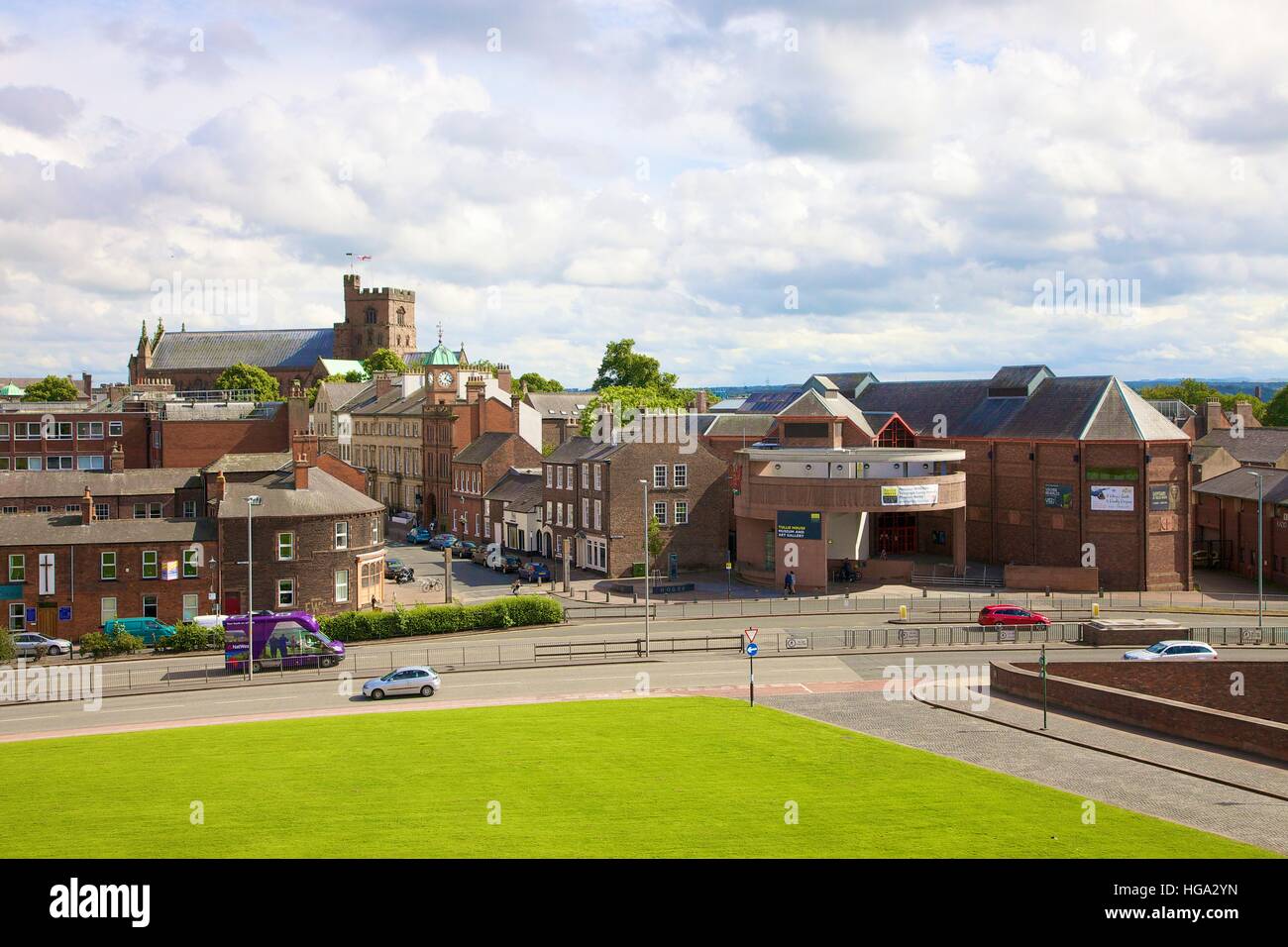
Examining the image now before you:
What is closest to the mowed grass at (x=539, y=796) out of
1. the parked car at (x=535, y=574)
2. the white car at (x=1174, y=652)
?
the white car at (x=1174, y=652)

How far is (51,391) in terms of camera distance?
150 meters

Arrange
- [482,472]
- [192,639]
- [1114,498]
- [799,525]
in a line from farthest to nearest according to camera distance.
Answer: [482,472] → [1114,498] → [799,525] → [192,639]

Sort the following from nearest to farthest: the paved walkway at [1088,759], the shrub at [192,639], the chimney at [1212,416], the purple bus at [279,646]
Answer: the paved walkway at [1088,759] → the purple bus at [279,646] → the shrub at [192,639] → the chimney at [1212,416]

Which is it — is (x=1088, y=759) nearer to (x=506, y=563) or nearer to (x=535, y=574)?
(x=535, y=574)

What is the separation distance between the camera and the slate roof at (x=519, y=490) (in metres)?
83.6

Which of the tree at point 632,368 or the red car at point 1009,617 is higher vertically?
the tree at point 632,368

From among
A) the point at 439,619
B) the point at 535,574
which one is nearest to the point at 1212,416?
the point at 535,574

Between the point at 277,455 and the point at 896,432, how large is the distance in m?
42.9

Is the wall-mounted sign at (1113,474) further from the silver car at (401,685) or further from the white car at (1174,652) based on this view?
the silver car at (401,685)

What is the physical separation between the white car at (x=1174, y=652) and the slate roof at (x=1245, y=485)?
2982 centimetres

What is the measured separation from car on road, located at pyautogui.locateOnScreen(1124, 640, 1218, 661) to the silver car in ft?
88.5

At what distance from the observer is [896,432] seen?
3226 inches

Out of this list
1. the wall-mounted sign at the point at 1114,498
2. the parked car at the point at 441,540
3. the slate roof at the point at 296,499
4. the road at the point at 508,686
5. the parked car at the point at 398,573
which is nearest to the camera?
the road at the point at 508,686

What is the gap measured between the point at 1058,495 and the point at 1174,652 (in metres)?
27.0
